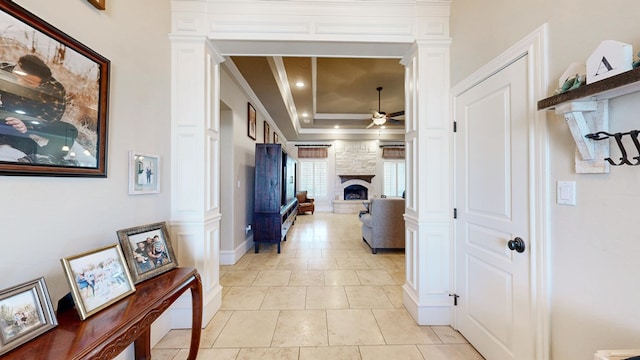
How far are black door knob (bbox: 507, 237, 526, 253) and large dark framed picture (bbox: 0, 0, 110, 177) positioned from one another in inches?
99.0

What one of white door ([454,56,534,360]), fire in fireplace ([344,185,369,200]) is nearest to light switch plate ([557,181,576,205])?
white door ([454,56,534,360])

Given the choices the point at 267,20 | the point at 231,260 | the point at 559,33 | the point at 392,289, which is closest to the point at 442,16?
the point at 559,33

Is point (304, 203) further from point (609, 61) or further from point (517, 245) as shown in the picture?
point (609, 61)

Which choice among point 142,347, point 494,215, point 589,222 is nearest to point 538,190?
point 589,222

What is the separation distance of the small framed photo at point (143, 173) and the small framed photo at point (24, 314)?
0.88m

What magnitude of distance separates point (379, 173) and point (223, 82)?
24.5 feet

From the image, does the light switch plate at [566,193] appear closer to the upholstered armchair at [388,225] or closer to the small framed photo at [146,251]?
the small framed photo at [146,251]

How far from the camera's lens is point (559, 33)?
4.15 feet

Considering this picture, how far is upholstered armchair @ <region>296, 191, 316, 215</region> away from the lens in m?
8.67

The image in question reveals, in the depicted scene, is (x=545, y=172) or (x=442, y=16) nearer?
(x=545, y=172)

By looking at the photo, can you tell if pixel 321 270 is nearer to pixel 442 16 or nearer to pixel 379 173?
pixel 442 16

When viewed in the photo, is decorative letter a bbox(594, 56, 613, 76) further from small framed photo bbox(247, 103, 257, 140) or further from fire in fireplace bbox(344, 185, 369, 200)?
fire in fireplace bbox(344, 185, 369, 200)

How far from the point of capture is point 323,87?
18.0 ft

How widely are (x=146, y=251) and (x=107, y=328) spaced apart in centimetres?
59
